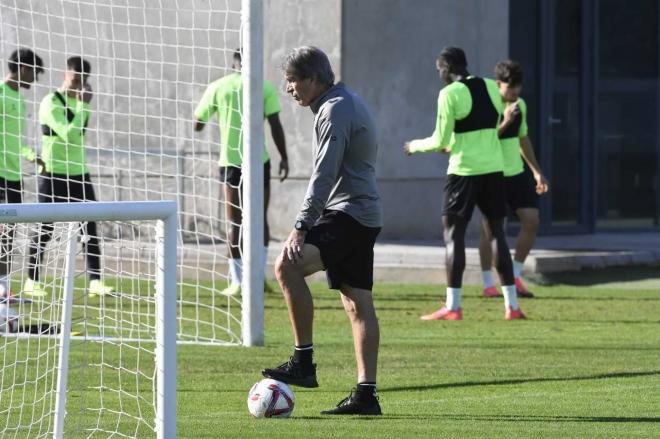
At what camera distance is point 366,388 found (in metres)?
7.61

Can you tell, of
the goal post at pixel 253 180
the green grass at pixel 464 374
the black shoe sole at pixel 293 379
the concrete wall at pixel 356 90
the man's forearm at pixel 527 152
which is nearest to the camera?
the green grass at pixel 464 374

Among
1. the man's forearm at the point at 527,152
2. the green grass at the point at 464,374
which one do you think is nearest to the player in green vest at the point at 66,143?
the green grass at the point at 464,374

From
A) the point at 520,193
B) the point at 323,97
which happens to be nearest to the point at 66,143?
the point at 520,193

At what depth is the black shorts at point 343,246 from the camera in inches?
301

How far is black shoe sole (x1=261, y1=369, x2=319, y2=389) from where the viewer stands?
310 inches

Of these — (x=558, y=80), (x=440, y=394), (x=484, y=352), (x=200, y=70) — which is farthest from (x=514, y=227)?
(x=440, y=394)

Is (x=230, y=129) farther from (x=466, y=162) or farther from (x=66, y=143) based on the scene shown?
(x=466, y=162)

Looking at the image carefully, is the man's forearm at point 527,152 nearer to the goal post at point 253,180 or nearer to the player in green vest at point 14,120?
the goal post at point 253,180

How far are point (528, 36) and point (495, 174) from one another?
7.09 meters

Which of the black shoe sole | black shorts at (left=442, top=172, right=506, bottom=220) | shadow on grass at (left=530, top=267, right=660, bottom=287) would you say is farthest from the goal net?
shadow on grass at (left=530, top=267, right=660, bottom=287)

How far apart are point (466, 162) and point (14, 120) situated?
3.88 meters

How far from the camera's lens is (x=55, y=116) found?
12.8m

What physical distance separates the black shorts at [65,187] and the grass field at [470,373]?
1.89 m

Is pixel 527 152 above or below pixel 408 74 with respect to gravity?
below
